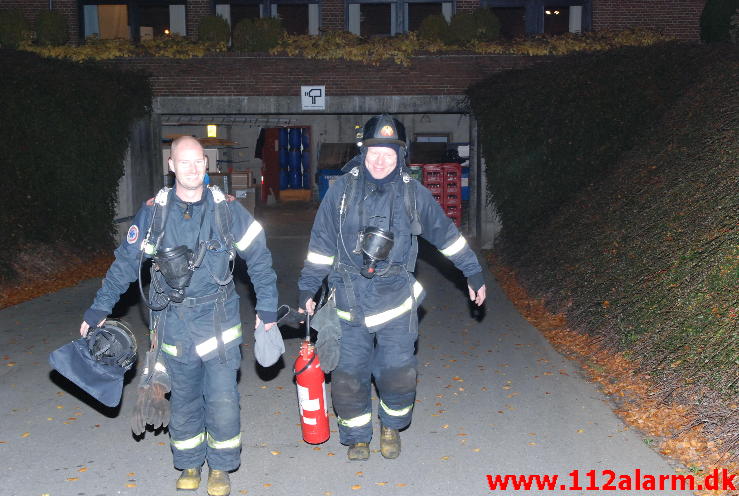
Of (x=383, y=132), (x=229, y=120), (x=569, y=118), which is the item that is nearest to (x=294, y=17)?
(x=229, y=120)

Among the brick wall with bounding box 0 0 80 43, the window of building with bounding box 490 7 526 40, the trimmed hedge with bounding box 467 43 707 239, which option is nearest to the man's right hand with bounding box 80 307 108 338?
the trimmed hedge with bounding box 467 43 707 239

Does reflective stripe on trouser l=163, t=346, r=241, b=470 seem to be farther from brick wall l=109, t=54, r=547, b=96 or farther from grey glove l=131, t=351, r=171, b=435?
brick wall l=109, t=54, r=547, b=96

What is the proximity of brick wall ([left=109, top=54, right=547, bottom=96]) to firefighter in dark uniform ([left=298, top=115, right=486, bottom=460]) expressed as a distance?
13.7m

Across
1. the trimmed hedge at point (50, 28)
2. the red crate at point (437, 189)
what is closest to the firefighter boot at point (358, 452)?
the red crate at point (437, 189)

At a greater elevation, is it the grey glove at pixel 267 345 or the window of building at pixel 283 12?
the window of building at pixel 283 12

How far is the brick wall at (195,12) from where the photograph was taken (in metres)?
21.9

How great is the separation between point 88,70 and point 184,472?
44.8ft

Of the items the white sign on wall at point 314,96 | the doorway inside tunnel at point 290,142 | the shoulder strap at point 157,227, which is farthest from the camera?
the doorway inside tunnel at point 290,142

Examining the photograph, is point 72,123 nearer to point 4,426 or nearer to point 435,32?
point 435,32

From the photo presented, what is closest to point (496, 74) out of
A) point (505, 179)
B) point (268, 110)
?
point (505, 179)

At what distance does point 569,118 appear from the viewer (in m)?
14.1

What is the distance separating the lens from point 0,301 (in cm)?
1171

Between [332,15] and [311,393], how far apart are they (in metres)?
17.6

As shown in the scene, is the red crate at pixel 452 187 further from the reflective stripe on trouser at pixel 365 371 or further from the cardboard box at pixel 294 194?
the reflective stripe on trouser at pixel 365 371
